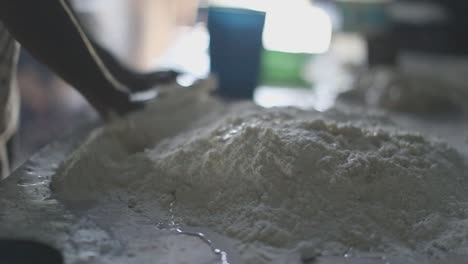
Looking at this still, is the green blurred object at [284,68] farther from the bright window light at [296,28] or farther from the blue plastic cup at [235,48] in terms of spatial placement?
the blue plastic cup at [235,48]

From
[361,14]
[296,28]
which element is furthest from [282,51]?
[361,14]

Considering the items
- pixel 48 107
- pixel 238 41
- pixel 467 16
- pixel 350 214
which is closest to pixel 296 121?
pixel 350 214

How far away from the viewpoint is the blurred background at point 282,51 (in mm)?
1493

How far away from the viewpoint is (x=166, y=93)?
3.84 feet

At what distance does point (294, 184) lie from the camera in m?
0.76

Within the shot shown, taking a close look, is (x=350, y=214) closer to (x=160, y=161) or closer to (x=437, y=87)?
(x=160, y=161)

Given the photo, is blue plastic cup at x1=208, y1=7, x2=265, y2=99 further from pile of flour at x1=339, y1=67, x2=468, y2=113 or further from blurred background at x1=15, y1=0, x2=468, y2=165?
pile of flour at x1=339, y1=67, x2=468, y2=113

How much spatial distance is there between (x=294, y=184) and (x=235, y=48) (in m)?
0.80

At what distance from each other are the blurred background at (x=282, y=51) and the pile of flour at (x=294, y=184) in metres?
0.38

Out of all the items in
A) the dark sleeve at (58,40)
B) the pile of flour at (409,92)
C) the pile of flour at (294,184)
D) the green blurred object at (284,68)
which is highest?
the dark sleeve at (58,40)

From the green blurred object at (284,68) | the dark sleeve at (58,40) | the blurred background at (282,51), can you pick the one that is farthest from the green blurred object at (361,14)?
the dark sleeve at (58,40)

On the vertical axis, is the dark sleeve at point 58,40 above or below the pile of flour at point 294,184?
above

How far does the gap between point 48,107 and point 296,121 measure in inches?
75.7

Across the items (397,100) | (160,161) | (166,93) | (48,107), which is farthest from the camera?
(48,107)
